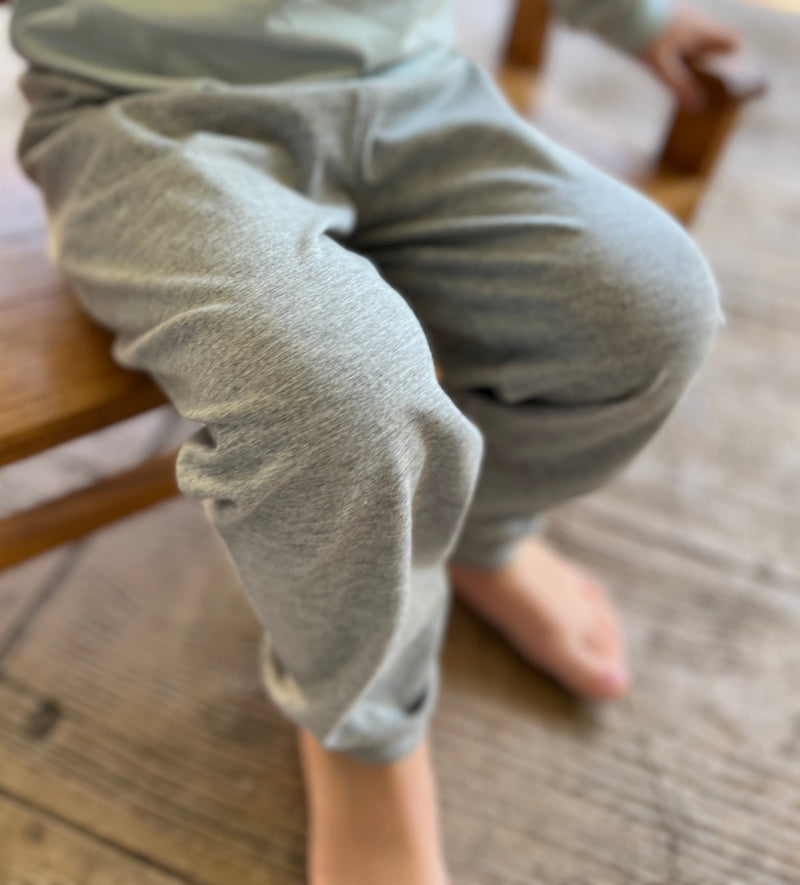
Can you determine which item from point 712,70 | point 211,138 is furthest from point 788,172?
point 211,138

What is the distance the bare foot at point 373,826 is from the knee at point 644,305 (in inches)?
11.7

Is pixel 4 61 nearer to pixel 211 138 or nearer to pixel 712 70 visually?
pixel 211 138

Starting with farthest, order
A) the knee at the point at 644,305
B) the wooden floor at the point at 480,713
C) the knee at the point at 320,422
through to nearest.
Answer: the wooden floor at the point at 480,713, the knee at the point at 644,305, the knee at the point at 320,422

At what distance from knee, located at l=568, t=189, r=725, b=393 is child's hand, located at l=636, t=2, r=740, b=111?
9.8 inches

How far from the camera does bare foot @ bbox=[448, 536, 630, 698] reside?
0.58m

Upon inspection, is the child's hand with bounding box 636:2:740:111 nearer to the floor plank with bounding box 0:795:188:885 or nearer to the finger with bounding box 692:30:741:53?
the finger with bounding box 692:30:741:53

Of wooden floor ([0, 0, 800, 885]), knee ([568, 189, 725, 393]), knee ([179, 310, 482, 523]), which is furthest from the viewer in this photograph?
wooden floor ([0, 0, 800, 885])

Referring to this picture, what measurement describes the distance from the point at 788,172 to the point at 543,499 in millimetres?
936

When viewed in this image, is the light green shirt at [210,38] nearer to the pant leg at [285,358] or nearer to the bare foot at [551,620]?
the pant leg at [285,358]

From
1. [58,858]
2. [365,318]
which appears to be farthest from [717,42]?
[58,858]

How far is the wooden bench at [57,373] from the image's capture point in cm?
40

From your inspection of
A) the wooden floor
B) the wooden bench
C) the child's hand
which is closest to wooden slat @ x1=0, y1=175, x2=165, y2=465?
the wooden bench

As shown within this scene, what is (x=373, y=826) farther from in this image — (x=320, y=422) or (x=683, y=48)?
(x=683, y=48)

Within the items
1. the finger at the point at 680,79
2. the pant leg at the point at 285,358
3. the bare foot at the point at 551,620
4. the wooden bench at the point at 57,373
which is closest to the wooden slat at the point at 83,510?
the wooden bench at the point at 57,373
